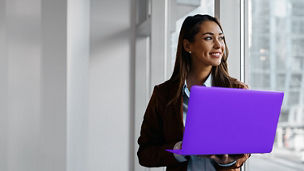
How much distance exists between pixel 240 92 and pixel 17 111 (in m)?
1.00

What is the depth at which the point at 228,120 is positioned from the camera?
85 centimetres

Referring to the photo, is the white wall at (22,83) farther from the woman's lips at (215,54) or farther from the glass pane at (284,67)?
the glass pane at (284,67)

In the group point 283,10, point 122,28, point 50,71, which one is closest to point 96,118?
point 122,28

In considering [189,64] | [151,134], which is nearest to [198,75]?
[189,64]

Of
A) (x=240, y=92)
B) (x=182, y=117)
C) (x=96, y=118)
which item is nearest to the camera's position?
(x=240, y=92)

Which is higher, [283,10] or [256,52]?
[283,10]

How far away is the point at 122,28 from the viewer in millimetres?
3072

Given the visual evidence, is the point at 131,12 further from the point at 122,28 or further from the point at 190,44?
the point at 190,44

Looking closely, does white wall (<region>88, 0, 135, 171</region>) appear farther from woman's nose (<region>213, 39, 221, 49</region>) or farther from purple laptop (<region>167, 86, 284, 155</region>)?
purple laptop (<region>167, 86, 284, 155</region>)

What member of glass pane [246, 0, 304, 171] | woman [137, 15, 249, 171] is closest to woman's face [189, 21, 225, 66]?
woman [137, 15, 249, 171]

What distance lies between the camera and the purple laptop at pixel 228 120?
81 centimetres

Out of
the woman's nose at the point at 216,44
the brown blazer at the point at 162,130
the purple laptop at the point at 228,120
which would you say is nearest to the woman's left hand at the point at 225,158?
the purple laptop at the point at 228,120

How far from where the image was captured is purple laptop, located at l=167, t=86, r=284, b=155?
0.81m

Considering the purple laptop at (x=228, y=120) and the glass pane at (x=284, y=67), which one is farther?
the glass pane at (x=284, y=67)
